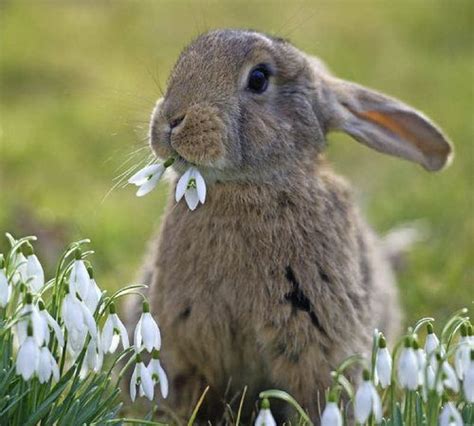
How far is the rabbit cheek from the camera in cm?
458

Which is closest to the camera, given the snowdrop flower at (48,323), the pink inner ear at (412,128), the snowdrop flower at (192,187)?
the snowdrop flower at (48,323)

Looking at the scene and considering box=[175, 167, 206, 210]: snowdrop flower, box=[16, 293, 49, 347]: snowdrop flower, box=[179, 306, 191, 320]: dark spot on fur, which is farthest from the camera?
box=[179, 306, 191, 320]: dark spot on fur

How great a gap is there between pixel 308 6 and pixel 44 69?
3724 millimetres

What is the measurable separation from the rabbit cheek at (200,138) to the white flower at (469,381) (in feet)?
4.80

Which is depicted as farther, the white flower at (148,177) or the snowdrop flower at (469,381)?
the white flower at (148,177)

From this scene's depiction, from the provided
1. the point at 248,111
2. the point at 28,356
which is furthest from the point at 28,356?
the point at 248,111

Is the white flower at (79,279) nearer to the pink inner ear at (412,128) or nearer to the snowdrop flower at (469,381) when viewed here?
the snowdrop flower at (469,381)

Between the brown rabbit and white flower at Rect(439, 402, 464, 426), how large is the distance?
1.23m

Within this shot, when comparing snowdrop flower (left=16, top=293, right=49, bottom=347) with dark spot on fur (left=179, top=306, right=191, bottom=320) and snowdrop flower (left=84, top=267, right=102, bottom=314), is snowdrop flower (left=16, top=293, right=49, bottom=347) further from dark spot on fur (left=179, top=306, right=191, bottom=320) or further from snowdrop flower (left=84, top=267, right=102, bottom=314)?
dark spot on fur (left=179, top=306, right=191, bottom=320)

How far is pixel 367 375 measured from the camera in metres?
3.53

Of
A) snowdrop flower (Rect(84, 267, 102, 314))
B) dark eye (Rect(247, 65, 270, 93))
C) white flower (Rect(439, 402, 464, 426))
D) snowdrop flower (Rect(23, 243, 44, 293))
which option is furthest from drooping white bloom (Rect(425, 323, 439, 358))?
dark eye (Rect(247, 65, 270, 93))

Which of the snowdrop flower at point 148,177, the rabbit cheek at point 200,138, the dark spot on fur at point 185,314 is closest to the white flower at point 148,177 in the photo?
the snowdrop flower at point 148,177

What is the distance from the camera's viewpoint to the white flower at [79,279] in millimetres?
3900

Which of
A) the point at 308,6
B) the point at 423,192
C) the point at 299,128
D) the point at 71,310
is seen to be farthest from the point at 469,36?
the point at 71,310
